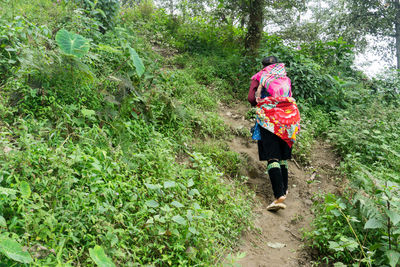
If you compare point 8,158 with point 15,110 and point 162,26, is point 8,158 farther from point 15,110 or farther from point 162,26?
point 162,26

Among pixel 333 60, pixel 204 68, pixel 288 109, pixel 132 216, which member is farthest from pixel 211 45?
pixel 132 216

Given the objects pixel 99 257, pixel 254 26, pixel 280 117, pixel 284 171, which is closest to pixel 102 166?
pixel 99 257

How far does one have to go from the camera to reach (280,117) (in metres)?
4.48

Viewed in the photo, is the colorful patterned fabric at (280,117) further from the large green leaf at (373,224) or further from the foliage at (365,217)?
the large green leaf at (373,224)

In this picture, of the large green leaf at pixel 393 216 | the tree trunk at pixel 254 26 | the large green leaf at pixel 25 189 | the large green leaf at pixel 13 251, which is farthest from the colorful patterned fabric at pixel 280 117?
the tree trunk at pixel 254 26

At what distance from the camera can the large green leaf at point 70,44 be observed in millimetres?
3887

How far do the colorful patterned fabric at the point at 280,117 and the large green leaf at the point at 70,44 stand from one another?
2.63 meters

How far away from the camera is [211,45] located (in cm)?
972

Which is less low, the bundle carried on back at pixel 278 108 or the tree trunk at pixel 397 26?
the tree trunk at pixel 397 26

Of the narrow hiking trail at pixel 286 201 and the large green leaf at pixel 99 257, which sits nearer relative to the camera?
the large green leaf at pixel 99 257

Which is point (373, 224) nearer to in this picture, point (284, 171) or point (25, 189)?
point (284, 171)

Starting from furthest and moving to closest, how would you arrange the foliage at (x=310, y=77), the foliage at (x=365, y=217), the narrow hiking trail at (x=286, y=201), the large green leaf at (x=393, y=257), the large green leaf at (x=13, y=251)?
the foliage at (x=310, y=77)
the narrow hiking trail at (x=286, y=201)
the foliage at (x=365, y=217)
the large green leaf at (x=393, y=257)
the large green leaf at (x=13, y=251)

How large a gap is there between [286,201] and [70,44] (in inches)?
154

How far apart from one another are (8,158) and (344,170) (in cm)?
508
